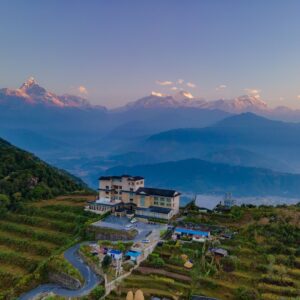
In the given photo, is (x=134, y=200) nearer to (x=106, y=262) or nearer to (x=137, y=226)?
(x=137, y=226)

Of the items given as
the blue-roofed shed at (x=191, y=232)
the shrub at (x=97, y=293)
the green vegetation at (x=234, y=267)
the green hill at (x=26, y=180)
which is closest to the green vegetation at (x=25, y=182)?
the green hill at (x=26, y=180)

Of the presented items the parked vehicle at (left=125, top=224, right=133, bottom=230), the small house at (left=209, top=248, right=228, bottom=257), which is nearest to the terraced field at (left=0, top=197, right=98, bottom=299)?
the parked vehicle at (left=125, top=224, right=133, bottom=230)

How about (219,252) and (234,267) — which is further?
(219,252)

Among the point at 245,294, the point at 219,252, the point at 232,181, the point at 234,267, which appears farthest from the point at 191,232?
the point at 232,181

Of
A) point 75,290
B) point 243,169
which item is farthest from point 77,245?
point 243,169

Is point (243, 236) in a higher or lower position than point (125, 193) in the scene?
lower

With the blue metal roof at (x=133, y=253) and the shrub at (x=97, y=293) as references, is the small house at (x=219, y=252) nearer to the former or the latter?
the blue metal roof at (x=133, y=253)

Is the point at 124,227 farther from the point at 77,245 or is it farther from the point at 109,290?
the point at 109,290
